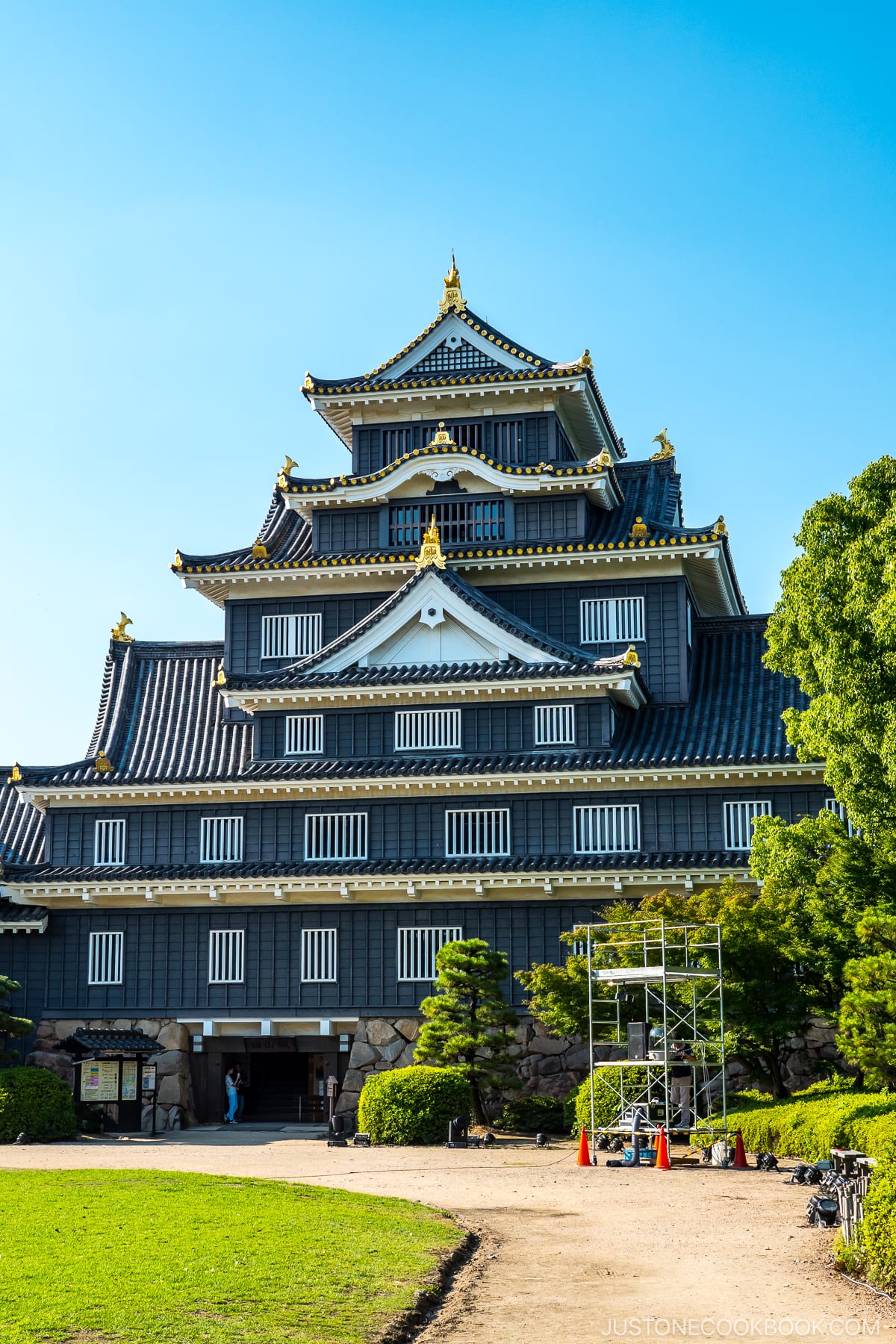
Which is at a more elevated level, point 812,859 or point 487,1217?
point 812,859

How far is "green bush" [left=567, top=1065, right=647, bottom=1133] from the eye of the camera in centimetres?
2842

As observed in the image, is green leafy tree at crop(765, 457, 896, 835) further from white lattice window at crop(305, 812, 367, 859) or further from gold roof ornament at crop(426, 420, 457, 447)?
gold roof ornament at crop(426, 420, 457, 447)

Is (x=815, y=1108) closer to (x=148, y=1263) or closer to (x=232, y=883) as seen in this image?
(x=148, y=1263)

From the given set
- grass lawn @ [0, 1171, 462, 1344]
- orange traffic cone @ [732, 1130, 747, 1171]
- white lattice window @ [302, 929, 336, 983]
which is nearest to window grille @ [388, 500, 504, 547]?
white lattice window @ [302, 929, 336, 983]

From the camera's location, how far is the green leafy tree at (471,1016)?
102 ft

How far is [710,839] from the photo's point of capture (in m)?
35.5

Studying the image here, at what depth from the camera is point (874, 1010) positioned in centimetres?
2361

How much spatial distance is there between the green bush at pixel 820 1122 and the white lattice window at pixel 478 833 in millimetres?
9949

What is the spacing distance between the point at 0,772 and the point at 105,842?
6286mm

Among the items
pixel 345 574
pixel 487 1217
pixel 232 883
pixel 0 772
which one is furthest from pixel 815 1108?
pixel 0 772

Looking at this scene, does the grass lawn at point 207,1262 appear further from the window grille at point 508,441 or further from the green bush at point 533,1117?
the window grille at point 508,441

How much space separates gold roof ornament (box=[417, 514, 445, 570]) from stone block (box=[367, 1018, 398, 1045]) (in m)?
11.4

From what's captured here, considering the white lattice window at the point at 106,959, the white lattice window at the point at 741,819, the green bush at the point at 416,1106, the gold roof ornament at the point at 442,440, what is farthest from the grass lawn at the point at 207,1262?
the gold roof ornament at the point at 442,440

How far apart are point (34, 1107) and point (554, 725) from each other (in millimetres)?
15051
